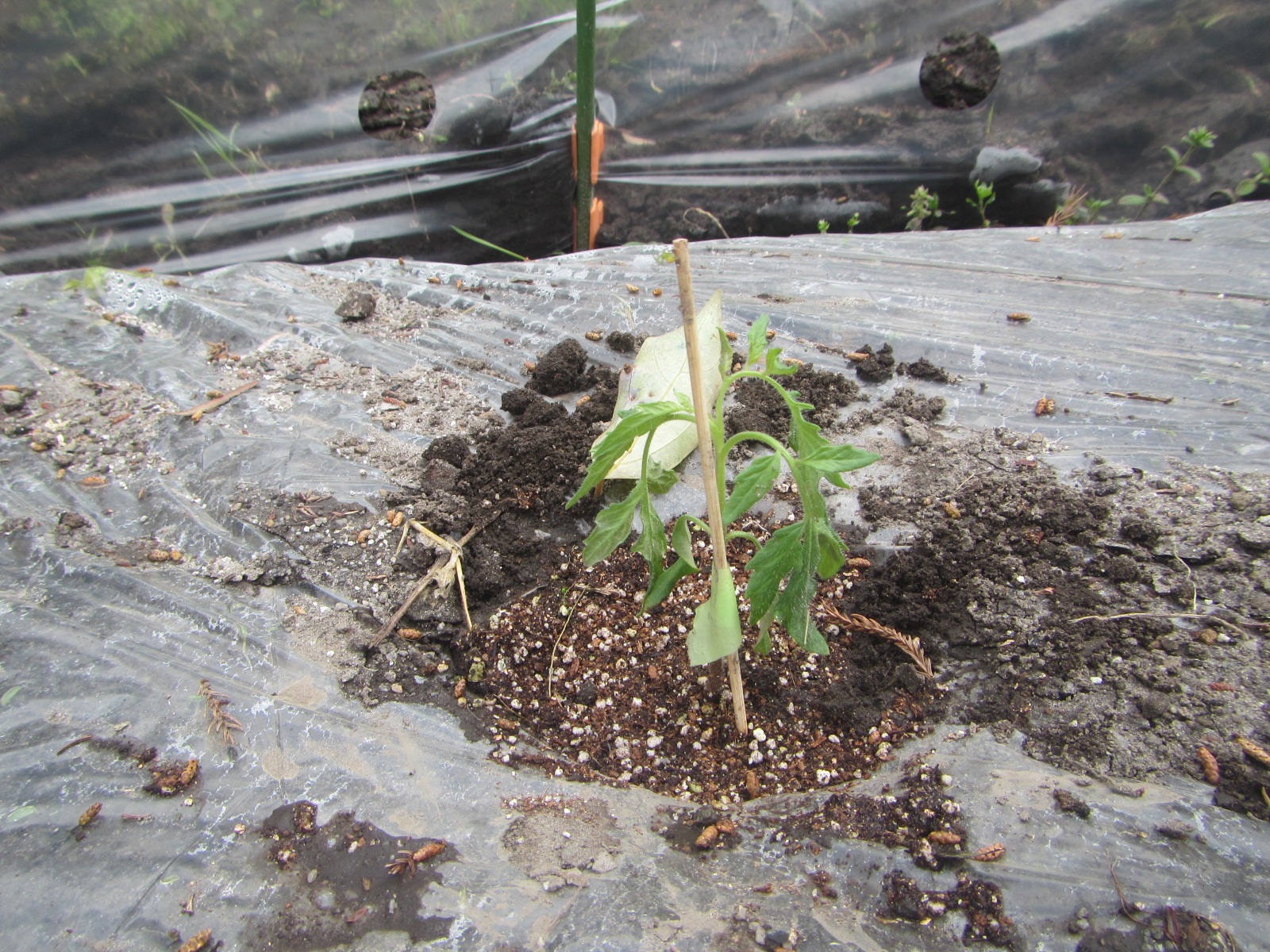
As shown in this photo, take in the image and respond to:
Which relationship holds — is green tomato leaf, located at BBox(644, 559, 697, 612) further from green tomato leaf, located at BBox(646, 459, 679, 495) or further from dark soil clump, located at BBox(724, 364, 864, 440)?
dark soil clump, located at BBox(724, 364, 864, 440)

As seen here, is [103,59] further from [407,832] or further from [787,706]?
[787,706]

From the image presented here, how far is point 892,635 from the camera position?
59.6 inches

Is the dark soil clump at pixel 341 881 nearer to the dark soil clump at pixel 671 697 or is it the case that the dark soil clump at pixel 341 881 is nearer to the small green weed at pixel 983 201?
the dark soil clump at pixel 671 697

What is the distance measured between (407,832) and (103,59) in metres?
3.23

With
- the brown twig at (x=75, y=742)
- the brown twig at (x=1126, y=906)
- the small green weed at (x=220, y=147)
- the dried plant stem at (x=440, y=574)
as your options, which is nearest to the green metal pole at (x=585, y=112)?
the small green weed at (x=220, y=147)

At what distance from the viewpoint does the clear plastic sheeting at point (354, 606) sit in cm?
108

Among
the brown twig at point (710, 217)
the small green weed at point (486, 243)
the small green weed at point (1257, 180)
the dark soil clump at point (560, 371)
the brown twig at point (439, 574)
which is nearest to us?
the brown twig at point (439, 574)

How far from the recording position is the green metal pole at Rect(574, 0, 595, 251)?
2.91 meters

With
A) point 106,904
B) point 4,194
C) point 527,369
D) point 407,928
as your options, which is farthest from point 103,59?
point 407,928

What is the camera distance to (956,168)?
3279 mm

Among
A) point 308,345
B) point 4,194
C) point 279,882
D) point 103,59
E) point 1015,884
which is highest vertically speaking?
point 103,59

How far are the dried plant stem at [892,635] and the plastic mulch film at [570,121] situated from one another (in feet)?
7.18

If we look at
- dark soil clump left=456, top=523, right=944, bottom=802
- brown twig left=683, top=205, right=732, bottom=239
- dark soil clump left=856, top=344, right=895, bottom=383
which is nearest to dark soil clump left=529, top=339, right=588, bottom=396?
dark soil clump left=456, top=523, right=944, bottom=802

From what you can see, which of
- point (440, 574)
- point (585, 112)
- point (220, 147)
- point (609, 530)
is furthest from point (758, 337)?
point (220, 147)
